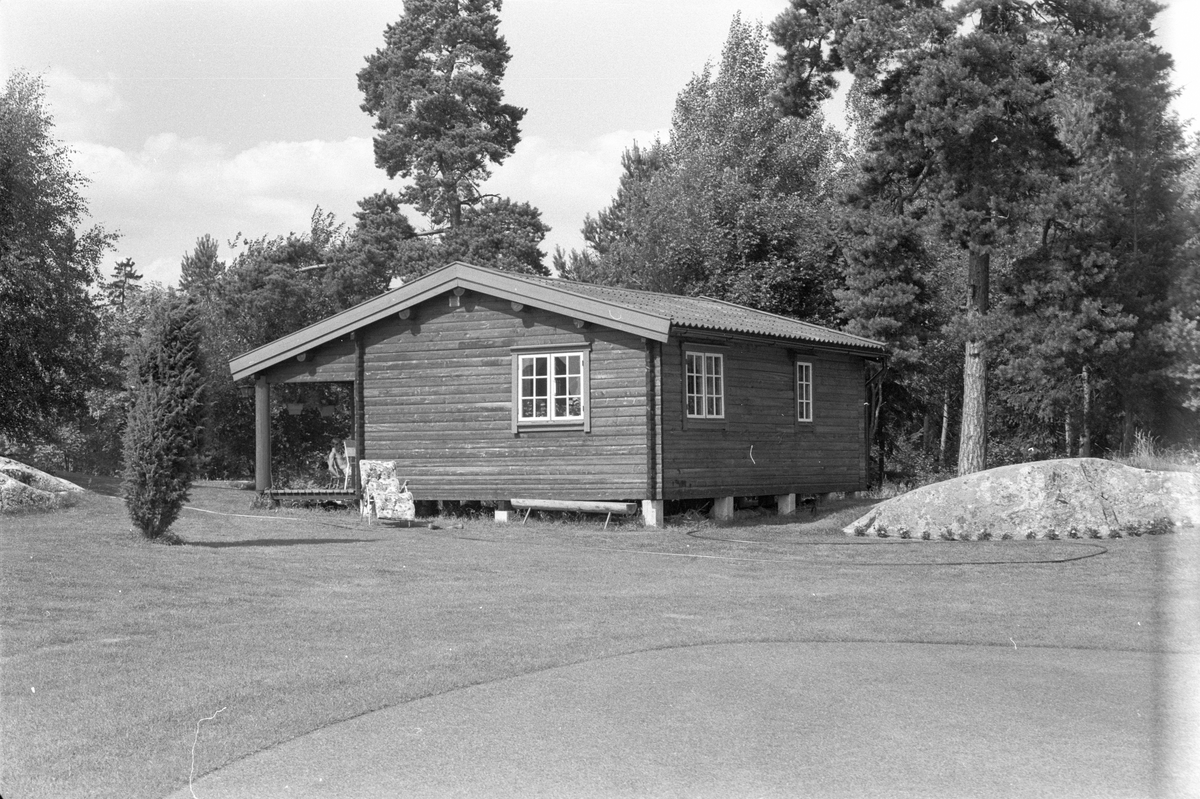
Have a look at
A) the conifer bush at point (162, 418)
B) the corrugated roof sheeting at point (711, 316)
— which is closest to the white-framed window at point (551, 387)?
the corrugated roof sheeting at point (711, 316)

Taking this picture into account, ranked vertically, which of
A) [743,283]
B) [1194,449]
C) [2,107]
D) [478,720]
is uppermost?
[2,107]

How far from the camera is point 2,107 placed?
32.2 metres

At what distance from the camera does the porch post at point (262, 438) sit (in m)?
25.0

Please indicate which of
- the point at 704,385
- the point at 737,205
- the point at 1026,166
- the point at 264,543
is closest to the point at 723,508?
the point at 704,385

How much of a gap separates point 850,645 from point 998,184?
19.9 meters

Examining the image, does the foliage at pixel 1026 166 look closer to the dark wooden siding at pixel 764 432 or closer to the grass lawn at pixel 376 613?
the dark wooden siding at pixel 764 432

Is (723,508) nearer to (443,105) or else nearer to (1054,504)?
(1054,504)

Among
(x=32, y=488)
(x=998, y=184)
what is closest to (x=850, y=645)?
(x=32, y=488)

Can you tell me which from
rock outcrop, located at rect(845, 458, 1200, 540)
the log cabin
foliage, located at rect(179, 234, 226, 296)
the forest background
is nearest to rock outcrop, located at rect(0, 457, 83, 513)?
the forest background

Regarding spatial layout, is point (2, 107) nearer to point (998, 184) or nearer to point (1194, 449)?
point (998, 184)

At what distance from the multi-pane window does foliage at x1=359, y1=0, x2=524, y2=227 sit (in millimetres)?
25760

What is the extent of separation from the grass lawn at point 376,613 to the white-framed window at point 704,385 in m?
3.78

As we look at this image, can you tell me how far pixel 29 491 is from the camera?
1969 cm

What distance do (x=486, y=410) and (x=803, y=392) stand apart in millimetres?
7109
